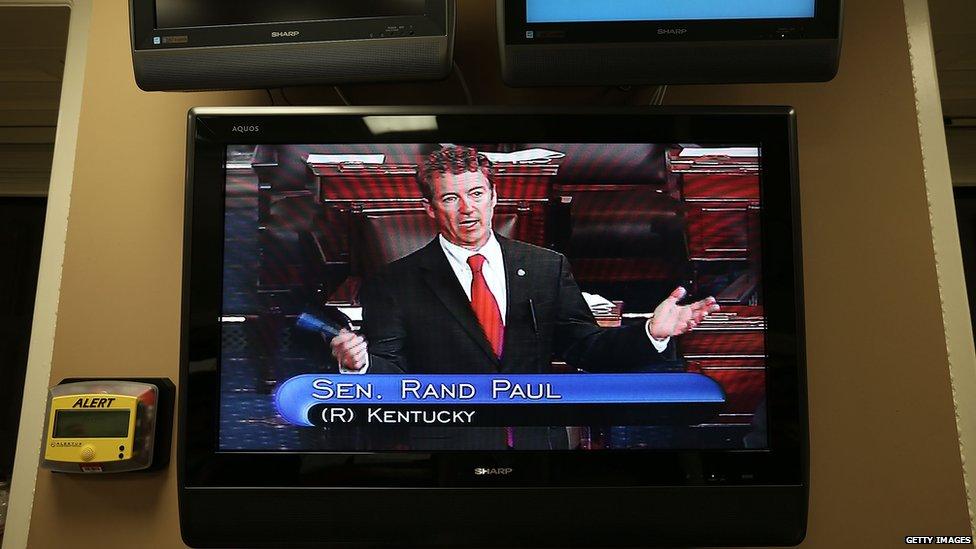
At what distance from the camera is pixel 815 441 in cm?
140

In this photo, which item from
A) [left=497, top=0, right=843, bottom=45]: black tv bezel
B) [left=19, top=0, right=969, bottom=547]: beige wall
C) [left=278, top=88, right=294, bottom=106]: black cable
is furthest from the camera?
[left=278, top=88, right=294, bottom=106]: black cable

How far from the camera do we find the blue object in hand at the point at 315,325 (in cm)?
126

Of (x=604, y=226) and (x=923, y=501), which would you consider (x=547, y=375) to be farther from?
(x=923, y=501)

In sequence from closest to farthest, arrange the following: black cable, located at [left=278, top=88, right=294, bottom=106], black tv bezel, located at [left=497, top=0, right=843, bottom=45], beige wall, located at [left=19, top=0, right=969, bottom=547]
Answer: black tv bezel, located at [left=497, top=0, right=843, bottom=45] → beige wall, located at [left=19, top=0, right=969, bottom=547] → black cable, located at [left=278, top=88, right=294, bottom=106]

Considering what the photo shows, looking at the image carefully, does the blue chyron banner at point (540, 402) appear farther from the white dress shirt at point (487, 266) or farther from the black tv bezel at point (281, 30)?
the black tv bezel at point (281, 30)

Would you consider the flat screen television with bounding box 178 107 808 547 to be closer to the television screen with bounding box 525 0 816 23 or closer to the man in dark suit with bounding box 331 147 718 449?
the man in dark suit with bounding box 331 147 718 449

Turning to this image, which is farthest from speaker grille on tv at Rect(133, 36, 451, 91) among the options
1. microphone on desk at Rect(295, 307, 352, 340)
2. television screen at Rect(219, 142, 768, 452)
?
microphone on desk at Rect(295, 307, 352, 340)

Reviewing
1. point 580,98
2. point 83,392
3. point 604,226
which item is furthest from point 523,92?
point 83,392

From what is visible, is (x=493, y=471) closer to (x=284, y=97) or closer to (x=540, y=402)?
(x=540, y=402)

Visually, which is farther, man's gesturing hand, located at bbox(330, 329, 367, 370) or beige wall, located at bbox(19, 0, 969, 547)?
beige wall, located at bbox(19, 0, 969, 547)

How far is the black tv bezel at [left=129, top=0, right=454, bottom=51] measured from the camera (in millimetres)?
1254

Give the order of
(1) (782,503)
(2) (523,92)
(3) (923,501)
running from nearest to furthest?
(1) (782,503) < (3) (923,501) < (2) (523,92)

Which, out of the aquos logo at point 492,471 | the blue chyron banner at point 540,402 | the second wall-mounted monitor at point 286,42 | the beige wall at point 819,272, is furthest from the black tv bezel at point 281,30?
the aquos logo at point 492,471

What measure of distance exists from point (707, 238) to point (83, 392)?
1.32 meters
